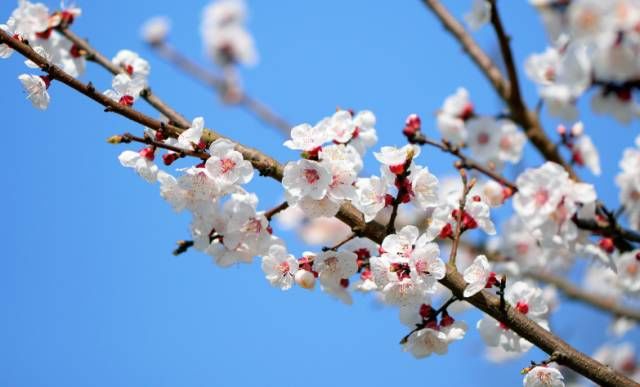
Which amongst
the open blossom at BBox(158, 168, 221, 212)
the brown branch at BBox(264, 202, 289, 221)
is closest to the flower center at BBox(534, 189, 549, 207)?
the brown branch at BBox(264, 202, 289, 221)

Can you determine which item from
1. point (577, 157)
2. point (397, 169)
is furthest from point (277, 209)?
point (577, 157)

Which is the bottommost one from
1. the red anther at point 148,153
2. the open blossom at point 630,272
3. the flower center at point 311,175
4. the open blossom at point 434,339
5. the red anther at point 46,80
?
the open blossom at point 434,339

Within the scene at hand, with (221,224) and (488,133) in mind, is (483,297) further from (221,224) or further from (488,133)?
(488,133)

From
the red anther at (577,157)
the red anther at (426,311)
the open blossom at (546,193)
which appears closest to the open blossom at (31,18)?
the red anther at (426,311)

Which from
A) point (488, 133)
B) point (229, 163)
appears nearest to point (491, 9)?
point (488, 133)

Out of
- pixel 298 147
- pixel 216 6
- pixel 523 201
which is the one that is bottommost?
pixel 298 147

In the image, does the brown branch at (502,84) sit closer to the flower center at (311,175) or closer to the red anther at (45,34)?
the flower center at (311,175)

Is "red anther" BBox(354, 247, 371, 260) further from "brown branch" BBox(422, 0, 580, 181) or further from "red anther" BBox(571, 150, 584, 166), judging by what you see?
"red anther" BBox(571, 150, 584, 166)
